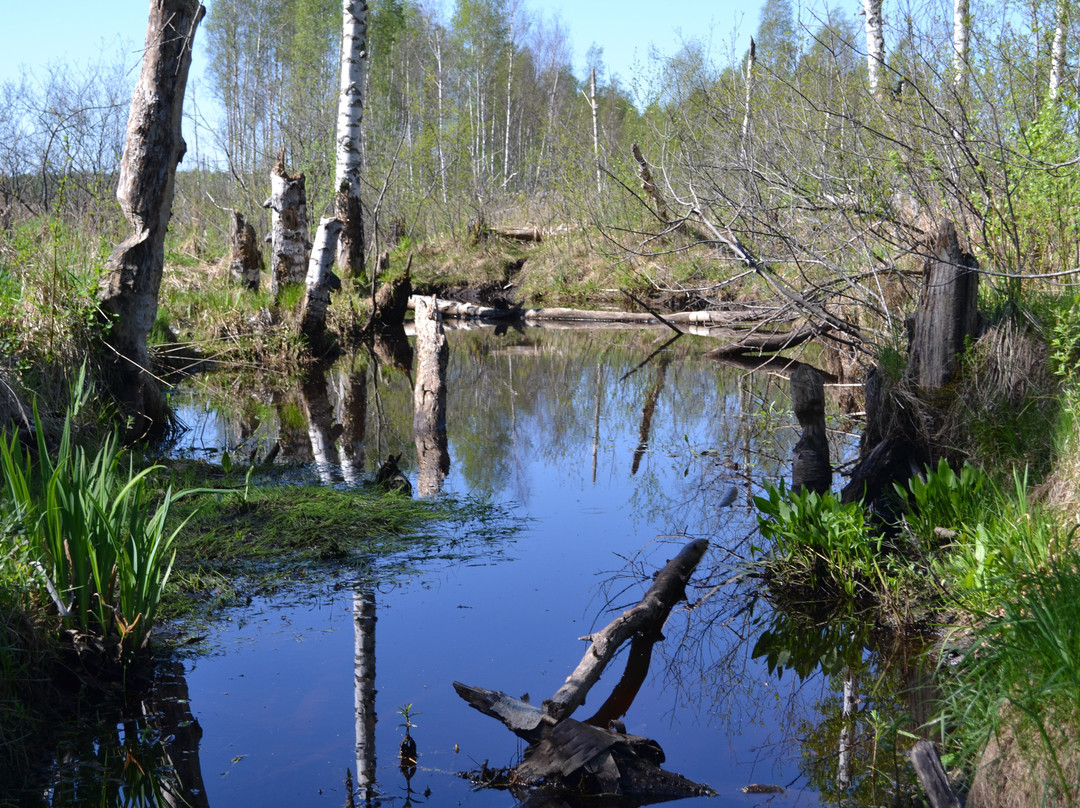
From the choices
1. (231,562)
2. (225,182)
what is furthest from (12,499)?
(225,182)

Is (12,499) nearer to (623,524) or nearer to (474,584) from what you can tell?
(474,584)

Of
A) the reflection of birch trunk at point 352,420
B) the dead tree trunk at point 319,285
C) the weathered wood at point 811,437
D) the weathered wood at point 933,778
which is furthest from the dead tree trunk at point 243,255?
the weathered wood at point 933,778

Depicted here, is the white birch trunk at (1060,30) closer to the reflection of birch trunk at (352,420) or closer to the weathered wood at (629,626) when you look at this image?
the weathered wood at (629,626)

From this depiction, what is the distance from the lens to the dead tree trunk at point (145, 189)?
7453mm

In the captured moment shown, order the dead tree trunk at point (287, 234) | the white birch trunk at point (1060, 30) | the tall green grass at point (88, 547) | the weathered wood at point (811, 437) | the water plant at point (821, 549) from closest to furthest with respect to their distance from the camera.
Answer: the tall green grass at point (88, 547) → the water plant at point (821, 549) → the weathered wood at point (811, 437) → the white birch trunk at point (1060, 30) → the dead tree trunk at point (287, 234)

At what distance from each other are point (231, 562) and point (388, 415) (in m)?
4.85

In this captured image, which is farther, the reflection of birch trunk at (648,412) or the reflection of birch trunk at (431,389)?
the reflection of birch trunk at (431,389)

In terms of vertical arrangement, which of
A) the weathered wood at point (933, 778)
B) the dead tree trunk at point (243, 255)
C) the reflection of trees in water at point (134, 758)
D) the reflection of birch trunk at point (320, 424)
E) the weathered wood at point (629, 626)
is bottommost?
the reflection of trees in water at point (134, 758)

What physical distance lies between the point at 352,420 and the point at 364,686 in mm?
5956

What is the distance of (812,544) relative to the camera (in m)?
4.81

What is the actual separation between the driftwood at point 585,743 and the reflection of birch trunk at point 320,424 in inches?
145

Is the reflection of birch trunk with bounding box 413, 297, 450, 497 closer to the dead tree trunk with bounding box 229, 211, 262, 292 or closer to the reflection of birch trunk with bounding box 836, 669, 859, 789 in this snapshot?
the reflection of birch trunk with bounding box 836, 669, 859, 789

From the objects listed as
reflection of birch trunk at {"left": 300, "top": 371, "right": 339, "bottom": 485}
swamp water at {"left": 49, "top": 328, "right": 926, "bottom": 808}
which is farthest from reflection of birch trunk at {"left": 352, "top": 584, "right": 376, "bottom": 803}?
reflection of birch trunk at {"left": 300, "top": 371, "right": 339, "bottom": 485}

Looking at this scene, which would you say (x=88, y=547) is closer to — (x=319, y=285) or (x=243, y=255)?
(x=319, y=285)
